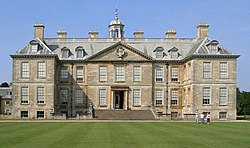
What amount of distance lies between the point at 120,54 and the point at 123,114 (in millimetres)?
6897

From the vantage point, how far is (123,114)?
4484 centimetres

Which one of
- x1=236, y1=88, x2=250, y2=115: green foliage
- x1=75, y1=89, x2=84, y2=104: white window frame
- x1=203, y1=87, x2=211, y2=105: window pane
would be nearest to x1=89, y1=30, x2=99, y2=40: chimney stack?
x1=75, y1=89, x2=84, y2=104: white window frame

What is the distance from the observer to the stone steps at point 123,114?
4338 cm

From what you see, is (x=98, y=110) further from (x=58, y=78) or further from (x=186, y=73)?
(x=186, y=73)

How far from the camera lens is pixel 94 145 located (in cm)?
1580

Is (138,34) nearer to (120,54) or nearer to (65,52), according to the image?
(120,54)

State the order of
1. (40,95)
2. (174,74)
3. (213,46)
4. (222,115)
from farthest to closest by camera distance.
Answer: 1. (174,74)
2. (213,46)
3. (222,115)
4. (40,95)

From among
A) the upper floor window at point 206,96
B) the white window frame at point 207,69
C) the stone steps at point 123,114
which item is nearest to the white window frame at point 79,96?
the stone steps at point 123,114

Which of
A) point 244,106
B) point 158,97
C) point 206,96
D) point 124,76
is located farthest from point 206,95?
point 244,106

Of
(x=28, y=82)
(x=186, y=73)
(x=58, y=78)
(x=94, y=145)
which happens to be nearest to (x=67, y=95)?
(x=58, y=78)

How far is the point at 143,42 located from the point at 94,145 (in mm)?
36474

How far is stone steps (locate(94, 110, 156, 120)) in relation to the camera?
142 ft

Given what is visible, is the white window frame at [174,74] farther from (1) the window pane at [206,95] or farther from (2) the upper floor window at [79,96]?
(2) the upper floor window at [79,96]

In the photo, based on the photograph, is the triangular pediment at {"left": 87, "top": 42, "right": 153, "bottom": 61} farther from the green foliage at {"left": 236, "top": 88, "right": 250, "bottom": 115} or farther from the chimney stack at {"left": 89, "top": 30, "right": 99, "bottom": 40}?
the green foliage at {"left": 236, "top": 88, "right": 250, "bottom": 115}
